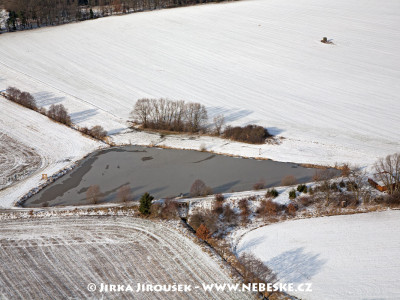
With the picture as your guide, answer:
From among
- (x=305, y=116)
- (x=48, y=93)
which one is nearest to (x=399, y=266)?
(x=305, y=116)

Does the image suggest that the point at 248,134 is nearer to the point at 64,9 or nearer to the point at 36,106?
the point at 36,106

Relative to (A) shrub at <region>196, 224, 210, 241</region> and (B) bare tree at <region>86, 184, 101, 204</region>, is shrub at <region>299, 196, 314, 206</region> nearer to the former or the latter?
(A) shrub at <region>196, 224, 210, 241</region>

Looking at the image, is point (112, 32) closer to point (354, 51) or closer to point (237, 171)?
point (354, 51)

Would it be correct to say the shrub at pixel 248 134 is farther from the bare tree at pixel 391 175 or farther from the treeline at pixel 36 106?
the treeline at pixel 36 106

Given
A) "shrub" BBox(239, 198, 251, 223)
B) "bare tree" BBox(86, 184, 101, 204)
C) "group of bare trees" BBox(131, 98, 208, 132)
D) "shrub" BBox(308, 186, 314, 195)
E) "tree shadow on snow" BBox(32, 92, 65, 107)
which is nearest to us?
"shrub" BBox(239, 198, 251, 223)

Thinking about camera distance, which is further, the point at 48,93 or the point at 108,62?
the point at 108,62

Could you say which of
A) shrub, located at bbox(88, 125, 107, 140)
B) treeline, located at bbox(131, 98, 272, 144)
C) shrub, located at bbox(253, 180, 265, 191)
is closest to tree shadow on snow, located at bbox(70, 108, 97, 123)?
shrub, located at bbox(88, 125, 107, 140)
